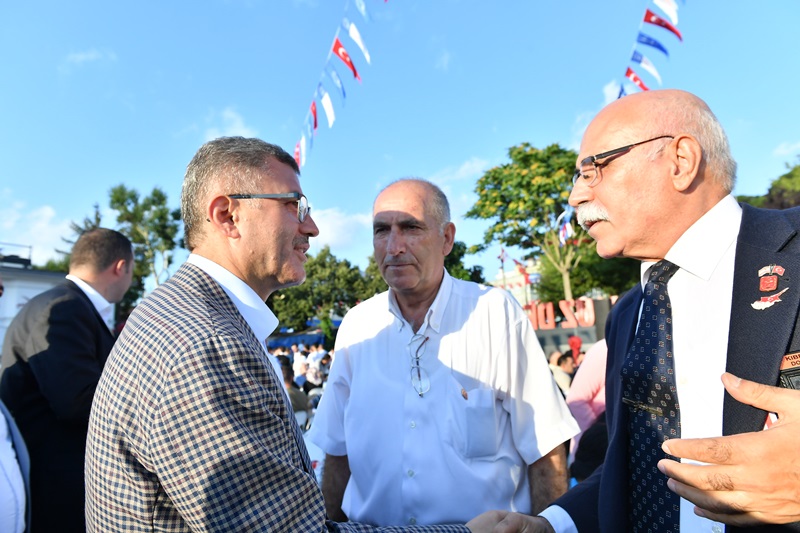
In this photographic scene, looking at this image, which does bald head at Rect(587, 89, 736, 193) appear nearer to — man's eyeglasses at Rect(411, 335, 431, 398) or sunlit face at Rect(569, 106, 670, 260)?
sunlit face at Rect(569, 106, 670, 260)

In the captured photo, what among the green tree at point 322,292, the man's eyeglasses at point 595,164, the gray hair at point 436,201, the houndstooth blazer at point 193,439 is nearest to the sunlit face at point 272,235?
the houndstooth blazer at point 193,439

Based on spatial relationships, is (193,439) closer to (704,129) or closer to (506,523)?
(506,523)

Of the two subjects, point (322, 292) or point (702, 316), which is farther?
point (322, 292)

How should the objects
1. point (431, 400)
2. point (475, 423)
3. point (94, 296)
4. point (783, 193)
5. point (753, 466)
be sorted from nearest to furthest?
point (753, 466)
point (475, 423)
point (431, 400)
point (94, 296)
point (783, 193)

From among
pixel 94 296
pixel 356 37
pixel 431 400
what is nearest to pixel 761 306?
pixel 431 400

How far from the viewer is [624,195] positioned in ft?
5.85

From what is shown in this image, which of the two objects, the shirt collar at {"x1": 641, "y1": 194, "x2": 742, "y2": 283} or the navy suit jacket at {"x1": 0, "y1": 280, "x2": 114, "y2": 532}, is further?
the navy suit jacket at {"x1": 0, "y1": 280, "x2": 114, "y2": 532}

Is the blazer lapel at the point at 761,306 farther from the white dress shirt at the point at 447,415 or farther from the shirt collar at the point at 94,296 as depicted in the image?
the shirt collar at the point at 94,296

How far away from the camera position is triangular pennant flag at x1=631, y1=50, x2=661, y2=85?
34.9 ft

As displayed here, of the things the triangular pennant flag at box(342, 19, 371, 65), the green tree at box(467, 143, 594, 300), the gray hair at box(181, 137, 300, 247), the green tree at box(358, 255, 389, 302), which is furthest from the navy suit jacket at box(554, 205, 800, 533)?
the green tree at box(358, 255, 389, 302)

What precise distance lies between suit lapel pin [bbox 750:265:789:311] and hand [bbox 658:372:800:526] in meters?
0.47

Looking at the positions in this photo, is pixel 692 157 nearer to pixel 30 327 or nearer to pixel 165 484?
pixel 165 484

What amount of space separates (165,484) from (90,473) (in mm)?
344

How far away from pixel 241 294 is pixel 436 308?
118cm
